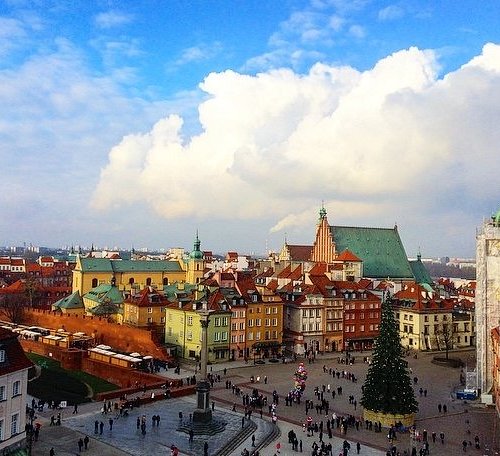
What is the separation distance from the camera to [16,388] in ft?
103

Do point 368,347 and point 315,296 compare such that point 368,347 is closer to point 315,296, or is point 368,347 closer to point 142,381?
point 315,296

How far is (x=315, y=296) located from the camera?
73750mm

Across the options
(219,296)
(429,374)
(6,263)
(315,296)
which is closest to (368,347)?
(315,296)

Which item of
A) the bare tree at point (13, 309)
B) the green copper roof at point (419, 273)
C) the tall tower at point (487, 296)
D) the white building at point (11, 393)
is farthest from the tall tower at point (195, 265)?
the white building at point (11, 393)

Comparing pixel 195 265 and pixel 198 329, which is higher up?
pixel 195 265

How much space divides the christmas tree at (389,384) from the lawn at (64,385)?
21015mm

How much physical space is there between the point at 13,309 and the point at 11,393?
58.3 m

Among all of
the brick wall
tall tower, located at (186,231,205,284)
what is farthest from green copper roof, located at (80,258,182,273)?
the brick wall

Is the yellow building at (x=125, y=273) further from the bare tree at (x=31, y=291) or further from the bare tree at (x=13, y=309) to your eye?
the bare tree at (x=13, y=309)

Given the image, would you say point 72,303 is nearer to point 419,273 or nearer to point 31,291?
point 31,291

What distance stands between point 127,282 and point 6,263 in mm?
70015

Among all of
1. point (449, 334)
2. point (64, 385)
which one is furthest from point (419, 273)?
point (64, 385)

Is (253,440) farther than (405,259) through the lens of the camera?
No

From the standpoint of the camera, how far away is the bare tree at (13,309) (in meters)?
85.1
